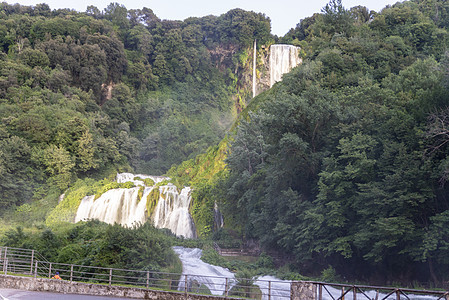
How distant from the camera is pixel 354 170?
96.5ft

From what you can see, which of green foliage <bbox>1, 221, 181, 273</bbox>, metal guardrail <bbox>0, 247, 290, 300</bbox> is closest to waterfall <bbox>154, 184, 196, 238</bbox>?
metal guardrail <bbox>0, 247, 290, 300</bbox>

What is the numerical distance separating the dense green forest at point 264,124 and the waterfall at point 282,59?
A: 14.3ft

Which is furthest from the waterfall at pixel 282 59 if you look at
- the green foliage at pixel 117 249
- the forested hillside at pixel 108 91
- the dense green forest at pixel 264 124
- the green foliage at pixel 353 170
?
the green foliage at pixel 117 249

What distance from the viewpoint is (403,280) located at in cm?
2909

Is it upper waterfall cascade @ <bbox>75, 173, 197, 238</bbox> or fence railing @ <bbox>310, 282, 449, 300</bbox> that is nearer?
fence railing @ <bbox>310, 282, 449, 300</bbox>

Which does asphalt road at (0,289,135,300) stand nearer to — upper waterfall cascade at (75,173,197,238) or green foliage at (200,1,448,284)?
green foliage at (200,1,448,284)

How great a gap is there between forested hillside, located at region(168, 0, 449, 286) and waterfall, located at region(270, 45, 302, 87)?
124ft

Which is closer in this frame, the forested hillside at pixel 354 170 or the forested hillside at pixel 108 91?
the forested hillside at pixel 354 170

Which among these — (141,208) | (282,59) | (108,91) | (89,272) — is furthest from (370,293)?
(108,91)

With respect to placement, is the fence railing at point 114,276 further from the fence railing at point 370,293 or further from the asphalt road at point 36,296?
the asphalt road at point 36,296

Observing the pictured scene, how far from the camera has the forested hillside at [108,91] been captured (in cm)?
6294

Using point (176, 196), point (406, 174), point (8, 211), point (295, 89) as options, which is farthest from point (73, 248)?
point (8, 211)

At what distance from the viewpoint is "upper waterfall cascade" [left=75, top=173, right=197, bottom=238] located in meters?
53.8

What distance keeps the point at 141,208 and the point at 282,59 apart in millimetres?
42043
